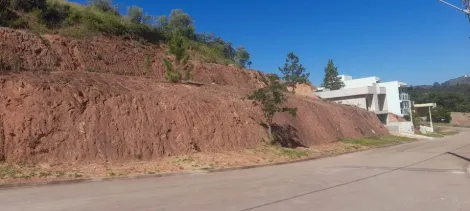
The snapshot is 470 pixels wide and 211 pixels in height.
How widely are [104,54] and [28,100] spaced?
37.4ft

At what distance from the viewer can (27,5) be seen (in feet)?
90.0

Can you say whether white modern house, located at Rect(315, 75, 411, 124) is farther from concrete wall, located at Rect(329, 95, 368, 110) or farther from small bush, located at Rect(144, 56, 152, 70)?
small bush, located at Rect(144, 56, 152, 70)

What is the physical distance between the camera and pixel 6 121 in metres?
15.3

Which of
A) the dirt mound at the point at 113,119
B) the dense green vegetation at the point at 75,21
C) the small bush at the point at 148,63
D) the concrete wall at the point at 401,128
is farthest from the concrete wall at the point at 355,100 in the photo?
the small bush at the point at 148,63

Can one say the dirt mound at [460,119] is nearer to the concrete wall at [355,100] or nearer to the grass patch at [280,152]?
the concrete wall at [355,100]

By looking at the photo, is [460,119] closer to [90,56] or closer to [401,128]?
[401,128]

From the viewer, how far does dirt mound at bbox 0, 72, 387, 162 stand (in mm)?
15516

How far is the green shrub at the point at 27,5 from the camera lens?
26861 mm

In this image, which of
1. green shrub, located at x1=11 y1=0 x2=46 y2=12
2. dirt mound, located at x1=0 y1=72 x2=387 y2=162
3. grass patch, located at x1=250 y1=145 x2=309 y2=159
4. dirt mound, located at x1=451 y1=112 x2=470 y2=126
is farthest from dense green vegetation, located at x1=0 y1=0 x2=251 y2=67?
dirt mound, located at x1=451 y1=112 x2=470 y2=126

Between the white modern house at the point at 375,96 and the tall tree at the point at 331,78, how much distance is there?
176 inches

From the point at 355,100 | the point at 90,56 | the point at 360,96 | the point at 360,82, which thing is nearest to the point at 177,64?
the point at 90,56

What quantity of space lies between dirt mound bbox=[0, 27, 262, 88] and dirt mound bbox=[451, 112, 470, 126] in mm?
92922

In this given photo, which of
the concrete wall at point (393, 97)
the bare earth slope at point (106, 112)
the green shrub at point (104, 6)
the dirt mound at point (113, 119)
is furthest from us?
the concrete wall at point (393, 97)

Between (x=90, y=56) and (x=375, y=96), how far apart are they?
6253 cm
